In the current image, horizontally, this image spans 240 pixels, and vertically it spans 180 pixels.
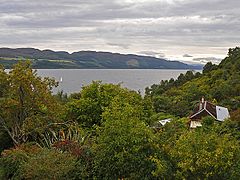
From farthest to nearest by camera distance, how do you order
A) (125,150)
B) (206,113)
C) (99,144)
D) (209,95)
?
(209,95), (206,113), (99,144), (125,150)

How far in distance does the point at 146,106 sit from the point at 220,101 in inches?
1142

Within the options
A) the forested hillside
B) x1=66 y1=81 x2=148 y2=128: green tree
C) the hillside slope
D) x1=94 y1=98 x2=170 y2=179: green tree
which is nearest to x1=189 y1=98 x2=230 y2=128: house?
the hillside slope

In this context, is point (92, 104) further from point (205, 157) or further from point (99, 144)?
point (205, 157)

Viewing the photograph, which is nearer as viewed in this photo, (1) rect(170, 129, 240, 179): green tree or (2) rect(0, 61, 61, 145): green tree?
(1) rect(170, 129, 240, 179): green tree

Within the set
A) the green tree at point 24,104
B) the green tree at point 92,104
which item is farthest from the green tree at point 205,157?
the green tree at point 92,104

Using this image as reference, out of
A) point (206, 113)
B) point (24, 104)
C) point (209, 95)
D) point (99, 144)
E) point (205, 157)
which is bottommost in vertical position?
point (206, 113)

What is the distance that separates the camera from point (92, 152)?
16.7 metres

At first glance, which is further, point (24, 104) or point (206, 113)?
point (206, 113)

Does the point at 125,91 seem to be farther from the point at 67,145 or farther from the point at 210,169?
the point at 210,169

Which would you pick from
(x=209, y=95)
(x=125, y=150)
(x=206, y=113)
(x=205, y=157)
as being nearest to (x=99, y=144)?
(x=125, y=150)

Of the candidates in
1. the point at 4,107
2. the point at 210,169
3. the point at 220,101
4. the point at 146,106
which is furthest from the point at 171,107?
the point at 210,169

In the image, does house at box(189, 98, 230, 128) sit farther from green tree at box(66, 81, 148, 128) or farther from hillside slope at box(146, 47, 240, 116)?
green tree at box(66, 81, 148, 128)

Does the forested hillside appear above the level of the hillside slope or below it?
above

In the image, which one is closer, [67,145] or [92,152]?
[92,152]
